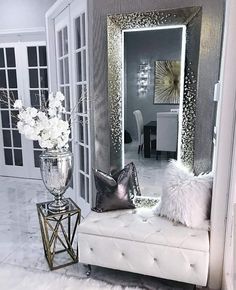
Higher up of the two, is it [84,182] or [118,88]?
[118,88]

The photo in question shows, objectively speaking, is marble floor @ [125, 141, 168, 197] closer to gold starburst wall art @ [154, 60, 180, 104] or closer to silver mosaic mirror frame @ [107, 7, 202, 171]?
silver mosaic mirror frame @ [107, 7, 202, 171]

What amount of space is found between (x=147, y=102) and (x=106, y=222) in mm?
1108

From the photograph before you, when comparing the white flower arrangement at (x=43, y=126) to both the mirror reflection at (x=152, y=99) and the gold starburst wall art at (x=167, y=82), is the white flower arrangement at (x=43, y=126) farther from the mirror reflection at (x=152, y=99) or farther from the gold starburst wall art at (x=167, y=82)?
the gold starburst wall art at (x=167, y=82)

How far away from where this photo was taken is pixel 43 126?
1994 mm

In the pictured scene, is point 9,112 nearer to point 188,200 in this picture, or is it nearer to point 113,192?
point 113,192

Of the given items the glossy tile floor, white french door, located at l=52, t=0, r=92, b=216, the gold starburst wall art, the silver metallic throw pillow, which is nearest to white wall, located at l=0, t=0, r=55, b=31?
white french door, located at l=52, t=0, r=92, b=216

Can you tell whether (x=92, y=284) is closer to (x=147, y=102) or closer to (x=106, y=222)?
(x=106, y=222)

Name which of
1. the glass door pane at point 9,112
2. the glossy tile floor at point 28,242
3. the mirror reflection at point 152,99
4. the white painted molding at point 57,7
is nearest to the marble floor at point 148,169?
the mirror reflection at point 152,99

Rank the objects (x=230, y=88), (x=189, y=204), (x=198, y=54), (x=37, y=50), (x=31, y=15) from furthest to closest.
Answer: (x=37, y=50)
(x=31, y=15)
(x=198, y=54)
(x=189, y=204)
(x=230, y=88)

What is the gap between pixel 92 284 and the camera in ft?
6.47

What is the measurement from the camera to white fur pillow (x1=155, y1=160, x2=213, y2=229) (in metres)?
1.89

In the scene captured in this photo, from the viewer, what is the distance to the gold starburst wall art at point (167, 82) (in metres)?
2.24

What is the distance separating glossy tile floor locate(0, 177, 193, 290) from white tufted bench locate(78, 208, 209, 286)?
174 mm

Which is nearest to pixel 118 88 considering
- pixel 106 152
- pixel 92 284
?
pixel 106 152
